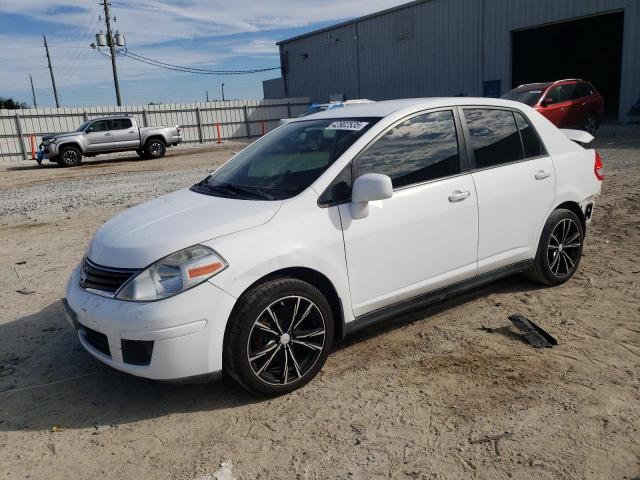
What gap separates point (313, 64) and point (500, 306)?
34.5m

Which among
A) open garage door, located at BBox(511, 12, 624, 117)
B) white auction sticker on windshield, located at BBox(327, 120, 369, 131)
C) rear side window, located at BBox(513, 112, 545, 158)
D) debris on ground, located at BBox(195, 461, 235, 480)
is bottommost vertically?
debris on ground, located at BBox(195, 461, 235, 480)

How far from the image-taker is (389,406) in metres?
3.15

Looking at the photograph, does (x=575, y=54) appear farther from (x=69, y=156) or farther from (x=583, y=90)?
(x=69, y=156)

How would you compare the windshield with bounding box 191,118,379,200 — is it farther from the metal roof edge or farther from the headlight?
the metal roof edge

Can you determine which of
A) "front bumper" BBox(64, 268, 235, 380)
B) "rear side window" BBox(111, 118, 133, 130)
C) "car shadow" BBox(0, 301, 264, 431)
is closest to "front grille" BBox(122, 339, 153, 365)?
"front bumper" BBox(64, 268, 235, 380)

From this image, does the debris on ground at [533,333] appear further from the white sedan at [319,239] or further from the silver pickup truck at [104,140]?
the silver pickup truck at [104,140]

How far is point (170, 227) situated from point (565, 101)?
1580 cm

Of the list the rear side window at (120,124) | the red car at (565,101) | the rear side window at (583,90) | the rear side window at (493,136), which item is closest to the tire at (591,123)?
the red car at (565,101)

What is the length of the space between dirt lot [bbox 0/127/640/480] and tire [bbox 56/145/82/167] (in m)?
17.0

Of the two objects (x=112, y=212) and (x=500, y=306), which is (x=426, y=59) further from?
(x=500, y=306)

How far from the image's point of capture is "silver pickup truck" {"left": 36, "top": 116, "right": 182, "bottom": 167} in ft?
66.2

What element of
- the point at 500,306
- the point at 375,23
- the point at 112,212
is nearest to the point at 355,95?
the point at 375,23

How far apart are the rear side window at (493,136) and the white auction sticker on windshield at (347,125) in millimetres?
927

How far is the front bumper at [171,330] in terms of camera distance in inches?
115
